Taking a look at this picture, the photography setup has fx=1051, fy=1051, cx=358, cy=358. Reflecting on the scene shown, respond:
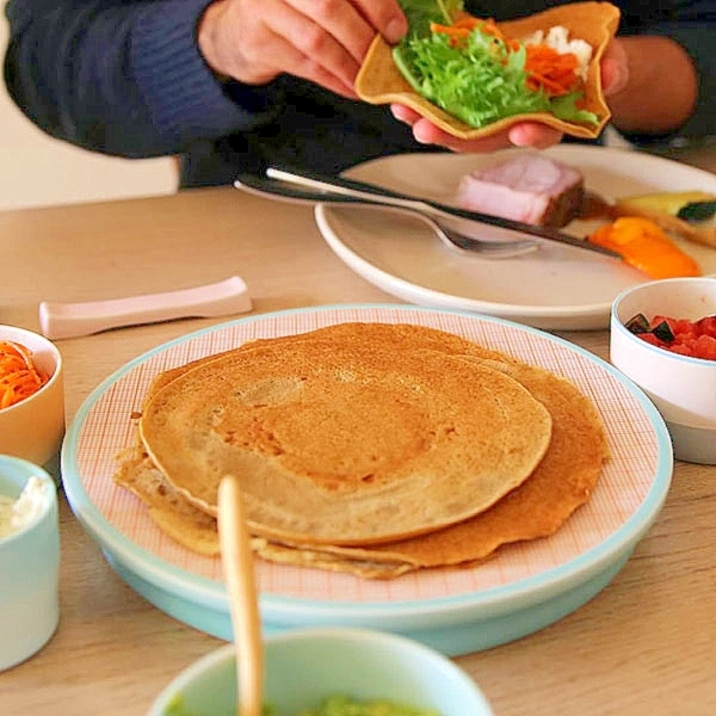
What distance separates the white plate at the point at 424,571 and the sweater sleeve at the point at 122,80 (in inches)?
26.6

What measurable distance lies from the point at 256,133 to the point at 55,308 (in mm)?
669

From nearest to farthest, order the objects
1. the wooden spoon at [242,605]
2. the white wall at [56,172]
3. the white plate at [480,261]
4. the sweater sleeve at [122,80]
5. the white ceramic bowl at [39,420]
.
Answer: the wooden spoon at [242,605], the white ceramic bowl at [39,420], the white plate at [480,261], the sweater sleeve at [122,80], the white wall at [56,172]

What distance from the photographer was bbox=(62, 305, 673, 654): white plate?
643mm

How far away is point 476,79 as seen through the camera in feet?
3.91

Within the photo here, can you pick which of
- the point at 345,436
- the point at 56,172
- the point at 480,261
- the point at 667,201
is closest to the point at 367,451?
the point at 345,436

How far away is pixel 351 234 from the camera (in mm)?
1265

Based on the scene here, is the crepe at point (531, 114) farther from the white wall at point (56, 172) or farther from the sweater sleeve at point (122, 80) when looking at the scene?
the white wall at point (56, 172)

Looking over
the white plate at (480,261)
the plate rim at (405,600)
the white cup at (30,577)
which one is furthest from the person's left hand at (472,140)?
the white cup at (30,577)

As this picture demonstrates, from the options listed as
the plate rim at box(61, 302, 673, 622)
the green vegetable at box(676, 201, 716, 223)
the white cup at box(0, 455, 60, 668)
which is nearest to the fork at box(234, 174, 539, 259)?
the green vegetable at box(676, 201, 716, 223)

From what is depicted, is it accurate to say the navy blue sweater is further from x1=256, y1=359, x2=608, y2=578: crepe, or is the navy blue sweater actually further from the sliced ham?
x1=256, y1=359, x2=608, y2=578: crepe

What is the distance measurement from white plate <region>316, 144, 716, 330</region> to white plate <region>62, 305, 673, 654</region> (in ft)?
0.80

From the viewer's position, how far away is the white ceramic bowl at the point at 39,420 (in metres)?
0.77

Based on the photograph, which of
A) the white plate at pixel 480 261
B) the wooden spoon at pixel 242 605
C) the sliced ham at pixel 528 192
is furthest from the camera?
the sliced ham at pixel 528 192

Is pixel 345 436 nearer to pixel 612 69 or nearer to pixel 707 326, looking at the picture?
pixel 707 326
